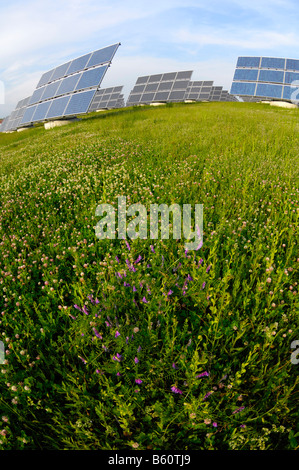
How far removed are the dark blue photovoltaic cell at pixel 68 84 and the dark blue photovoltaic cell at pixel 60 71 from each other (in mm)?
1706

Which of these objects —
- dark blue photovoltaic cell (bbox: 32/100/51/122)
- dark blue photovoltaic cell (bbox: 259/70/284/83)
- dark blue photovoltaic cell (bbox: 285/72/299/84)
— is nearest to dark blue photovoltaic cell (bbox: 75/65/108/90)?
dark blue photovoltaic cell (bbox: 32/100/51/122)

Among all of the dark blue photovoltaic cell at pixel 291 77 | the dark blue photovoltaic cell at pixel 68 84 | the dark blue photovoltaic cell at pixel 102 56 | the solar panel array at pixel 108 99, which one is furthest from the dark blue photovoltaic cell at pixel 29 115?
the dark blue photovoltaic cell at pixel 291 77

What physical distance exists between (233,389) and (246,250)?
188cm

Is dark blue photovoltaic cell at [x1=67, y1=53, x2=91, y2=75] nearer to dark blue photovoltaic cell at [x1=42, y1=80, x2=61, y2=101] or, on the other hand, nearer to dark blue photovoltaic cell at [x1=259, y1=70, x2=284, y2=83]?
dark blue photovoltaic cell at [x1=42, y1=80, x2=61, y2=101]

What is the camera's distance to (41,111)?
23609 millimetres

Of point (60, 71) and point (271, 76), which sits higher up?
point (271, 76)

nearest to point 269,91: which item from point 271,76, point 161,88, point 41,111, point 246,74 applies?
point 271,76

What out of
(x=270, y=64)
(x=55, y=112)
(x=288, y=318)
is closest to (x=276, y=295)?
(x=288, y=318)

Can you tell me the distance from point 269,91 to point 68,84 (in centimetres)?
2439

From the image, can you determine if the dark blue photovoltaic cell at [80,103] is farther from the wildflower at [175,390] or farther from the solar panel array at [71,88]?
the wildflower at [175,390]

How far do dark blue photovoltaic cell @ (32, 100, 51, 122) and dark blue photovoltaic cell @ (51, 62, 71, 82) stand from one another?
3.50 metres

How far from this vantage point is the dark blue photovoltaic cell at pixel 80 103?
1856 centimetres

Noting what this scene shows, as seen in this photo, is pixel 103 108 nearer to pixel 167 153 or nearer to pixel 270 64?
pixel 270 64

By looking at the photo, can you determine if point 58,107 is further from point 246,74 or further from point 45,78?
point 246,74
